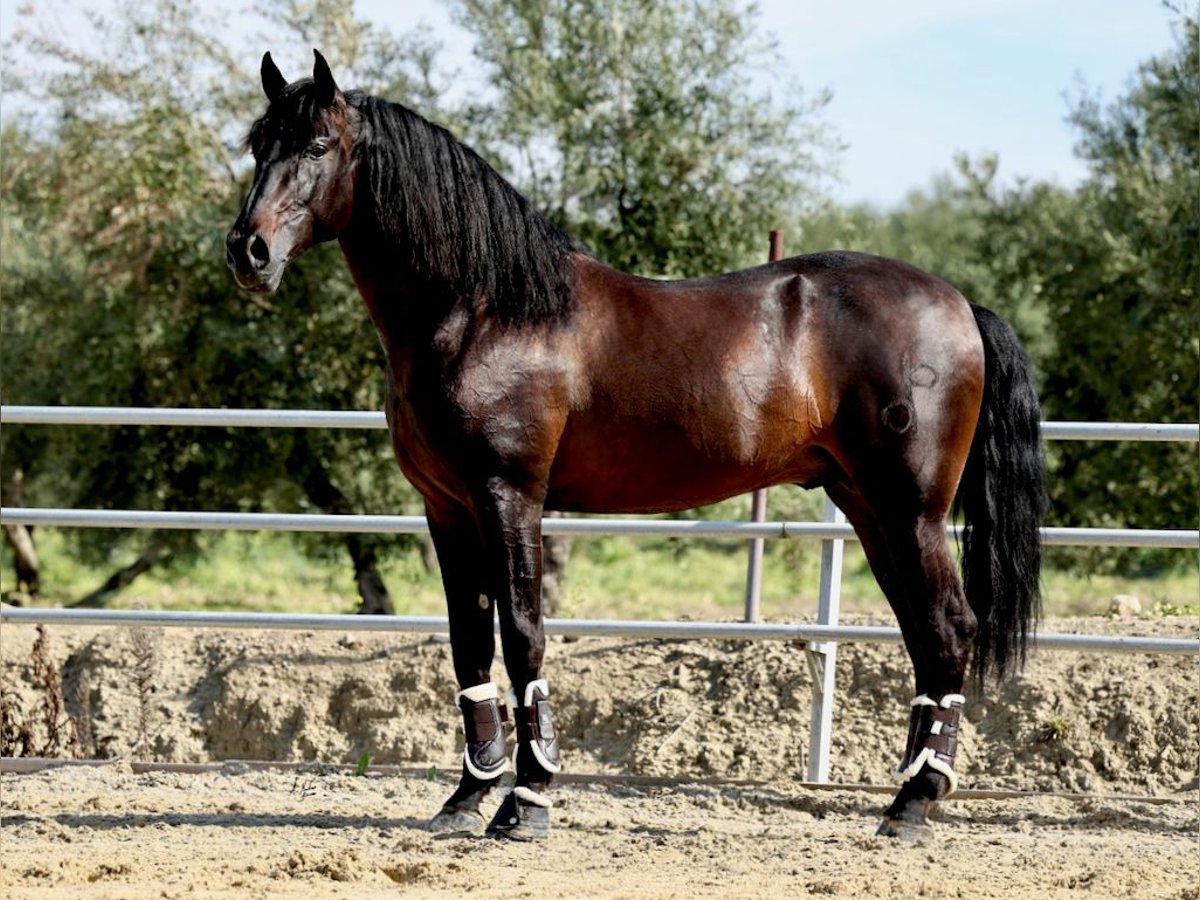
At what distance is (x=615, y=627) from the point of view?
562cm

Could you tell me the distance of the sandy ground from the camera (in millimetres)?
4027

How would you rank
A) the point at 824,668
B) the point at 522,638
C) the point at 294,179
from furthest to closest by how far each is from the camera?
the point at 824,668, the point at 522,638, the point at 294,179

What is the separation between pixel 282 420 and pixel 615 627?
1548 millimetres

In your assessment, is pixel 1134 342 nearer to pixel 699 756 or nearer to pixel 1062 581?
pixel 1062 581

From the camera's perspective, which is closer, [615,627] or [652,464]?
[652,464]

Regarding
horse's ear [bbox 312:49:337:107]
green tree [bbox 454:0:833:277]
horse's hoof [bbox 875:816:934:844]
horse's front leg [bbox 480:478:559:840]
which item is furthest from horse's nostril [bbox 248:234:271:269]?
green tree [bbox 454:0:833:277]

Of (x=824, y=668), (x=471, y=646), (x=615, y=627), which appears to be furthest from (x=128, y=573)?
(x=471, y=646)

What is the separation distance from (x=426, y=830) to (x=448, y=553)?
87 cm

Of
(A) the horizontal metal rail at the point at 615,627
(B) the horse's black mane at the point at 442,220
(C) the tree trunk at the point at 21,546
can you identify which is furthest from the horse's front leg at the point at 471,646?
(C) the tree trunk at the point at 21,546

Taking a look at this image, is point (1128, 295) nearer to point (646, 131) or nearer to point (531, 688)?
point (646, 131)

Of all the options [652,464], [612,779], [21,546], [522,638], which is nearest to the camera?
[522,638]

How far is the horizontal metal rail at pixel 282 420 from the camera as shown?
17.5ft

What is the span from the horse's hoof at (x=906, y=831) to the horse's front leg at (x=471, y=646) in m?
1.23

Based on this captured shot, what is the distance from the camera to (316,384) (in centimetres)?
995
